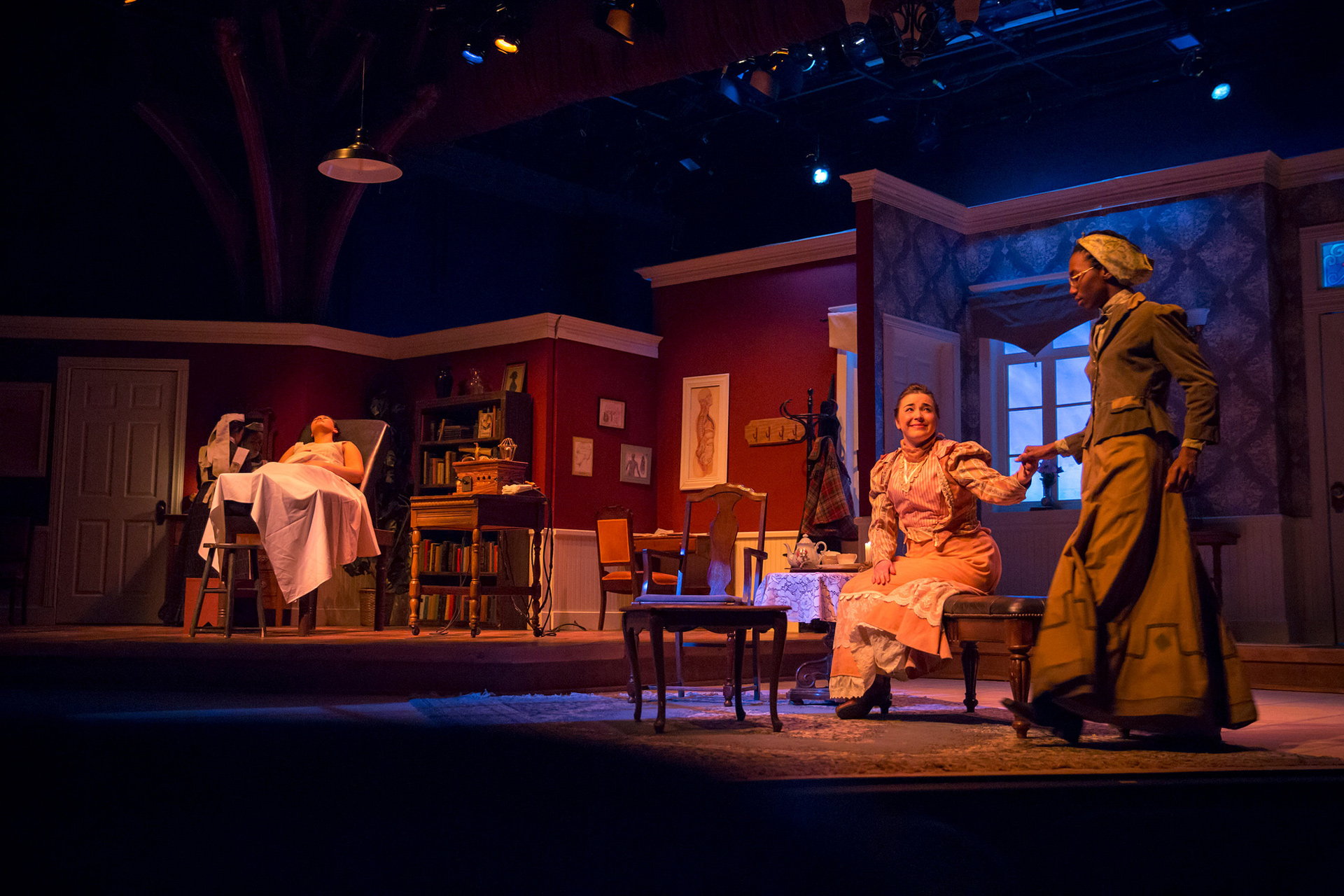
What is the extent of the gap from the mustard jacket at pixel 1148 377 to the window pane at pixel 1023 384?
5.70 metres

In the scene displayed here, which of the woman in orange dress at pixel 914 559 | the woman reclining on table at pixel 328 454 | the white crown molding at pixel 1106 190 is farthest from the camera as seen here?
the white crown molding at pixel 1106 190

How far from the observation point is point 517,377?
10.4m

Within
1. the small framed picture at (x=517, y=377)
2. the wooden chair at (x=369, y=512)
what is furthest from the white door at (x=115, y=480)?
the small framed picture at (x=517, y=377)

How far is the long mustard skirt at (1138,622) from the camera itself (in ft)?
11.4

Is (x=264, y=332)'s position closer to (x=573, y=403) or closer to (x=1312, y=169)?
(x=573, y=403)

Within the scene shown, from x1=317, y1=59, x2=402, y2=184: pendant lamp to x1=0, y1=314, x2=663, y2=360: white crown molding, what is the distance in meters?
2.46

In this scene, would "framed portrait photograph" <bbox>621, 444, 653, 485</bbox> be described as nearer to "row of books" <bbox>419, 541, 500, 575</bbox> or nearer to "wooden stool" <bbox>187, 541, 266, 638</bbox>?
"row of books" <bbox>419, 541, 500, 575</bbox>

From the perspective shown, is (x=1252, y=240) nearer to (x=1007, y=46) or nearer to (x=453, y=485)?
(x=1007, y=46)

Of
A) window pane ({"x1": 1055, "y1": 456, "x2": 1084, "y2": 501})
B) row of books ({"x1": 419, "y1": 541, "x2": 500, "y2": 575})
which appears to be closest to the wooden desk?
row of books ({"x1": 419, "y1": 541, "x2": 500, "y2": 575})

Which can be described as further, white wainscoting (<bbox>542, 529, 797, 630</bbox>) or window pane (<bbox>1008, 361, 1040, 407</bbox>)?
white wainscoting (<bbox>542, 529, 797, 630</bbox>)

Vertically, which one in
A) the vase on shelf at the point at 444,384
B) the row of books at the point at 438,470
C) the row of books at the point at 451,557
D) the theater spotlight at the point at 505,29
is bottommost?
the row of books at the point at 451,557

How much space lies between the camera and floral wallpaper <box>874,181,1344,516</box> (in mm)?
8211

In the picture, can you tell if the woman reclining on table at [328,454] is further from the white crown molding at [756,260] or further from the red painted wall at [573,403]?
the white crown molding at [756,260]

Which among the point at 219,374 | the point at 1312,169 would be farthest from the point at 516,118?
the point at 1312,169
